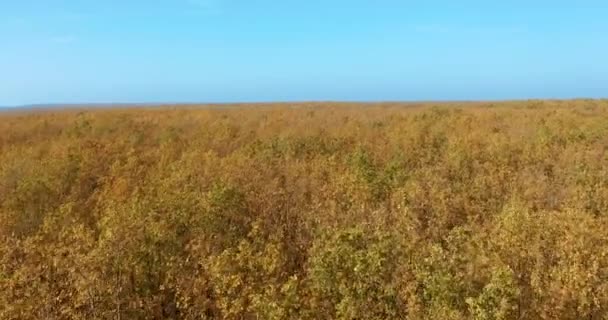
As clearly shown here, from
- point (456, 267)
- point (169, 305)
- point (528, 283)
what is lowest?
point (169, 305)

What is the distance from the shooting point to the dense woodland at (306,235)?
11.1 m

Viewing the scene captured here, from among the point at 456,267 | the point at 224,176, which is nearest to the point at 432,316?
the point at 456,267

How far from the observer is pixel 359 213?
1744 centimetres

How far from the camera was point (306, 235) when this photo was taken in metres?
18.7

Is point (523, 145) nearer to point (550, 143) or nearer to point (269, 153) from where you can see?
point (550, 143)

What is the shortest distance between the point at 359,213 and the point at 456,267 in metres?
6.02

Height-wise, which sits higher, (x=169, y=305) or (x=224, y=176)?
(x=224, y=176)

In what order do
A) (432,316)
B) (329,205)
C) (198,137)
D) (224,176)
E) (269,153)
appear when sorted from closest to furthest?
(432,316)
(329,205)
(224,176)
(269,153)
(198,137)

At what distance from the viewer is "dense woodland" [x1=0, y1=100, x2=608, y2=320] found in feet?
36.6

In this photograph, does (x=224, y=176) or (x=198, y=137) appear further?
(x=198, y=137)

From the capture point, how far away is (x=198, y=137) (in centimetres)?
4166

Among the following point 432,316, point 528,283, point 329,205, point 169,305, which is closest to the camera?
point 432,316

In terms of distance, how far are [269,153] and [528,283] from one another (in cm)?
1981

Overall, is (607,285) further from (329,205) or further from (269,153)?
(269,153)
